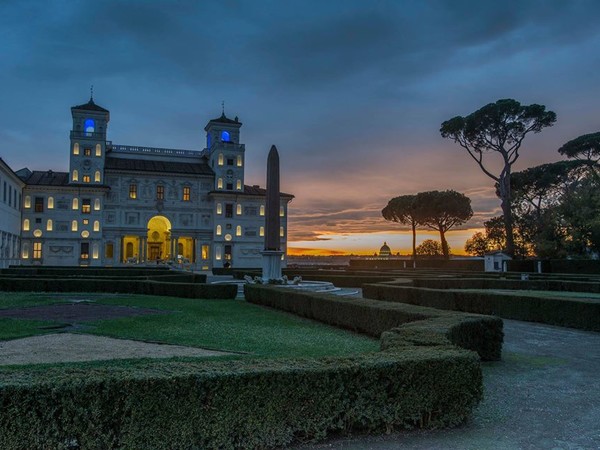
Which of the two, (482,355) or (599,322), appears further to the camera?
(599,322)

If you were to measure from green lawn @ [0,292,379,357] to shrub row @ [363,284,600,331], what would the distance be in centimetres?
469

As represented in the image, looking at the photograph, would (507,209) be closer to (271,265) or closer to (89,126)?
(271,265)

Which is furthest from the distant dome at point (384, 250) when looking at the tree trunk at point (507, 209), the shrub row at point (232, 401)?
the shrub row at point (232, 401)

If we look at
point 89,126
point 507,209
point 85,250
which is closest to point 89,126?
point 89,126

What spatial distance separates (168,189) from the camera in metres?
59.2

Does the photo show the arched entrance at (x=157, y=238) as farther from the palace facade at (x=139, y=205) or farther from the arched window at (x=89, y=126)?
the arched window at (x=89, y=126)

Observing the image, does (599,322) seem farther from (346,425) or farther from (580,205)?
(580,205)

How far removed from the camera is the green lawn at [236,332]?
29.5 feet

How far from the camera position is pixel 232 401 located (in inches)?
162

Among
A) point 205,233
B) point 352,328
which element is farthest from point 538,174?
point 352,328

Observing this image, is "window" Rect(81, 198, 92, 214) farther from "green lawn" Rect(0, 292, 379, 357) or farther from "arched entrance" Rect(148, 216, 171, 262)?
"green lawn" Rect(0, 292, 379, 357)

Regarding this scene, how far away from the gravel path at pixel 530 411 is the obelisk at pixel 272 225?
14.4 meters

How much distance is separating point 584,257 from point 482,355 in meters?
35.5

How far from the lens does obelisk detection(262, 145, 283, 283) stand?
875 inches
